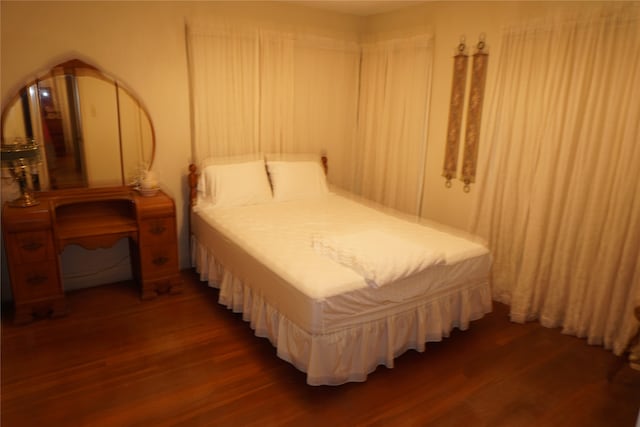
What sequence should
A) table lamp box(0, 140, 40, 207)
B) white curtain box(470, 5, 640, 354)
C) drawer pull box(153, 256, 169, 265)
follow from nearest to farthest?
white curtain box(470, 5, 640, 354) < table lamp box(0, 140, 40, 207) < drawer pull box(153, 256, 169, 265)

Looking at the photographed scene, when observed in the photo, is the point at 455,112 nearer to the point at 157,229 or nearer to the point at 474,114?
the point at 474,114

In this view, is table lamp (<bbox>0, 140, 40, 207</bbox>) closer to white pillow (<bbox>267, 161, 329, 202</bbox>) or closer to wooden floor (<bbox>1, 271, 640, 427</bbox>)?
wooden floor (<bbox>1, 271, 640, 427</bbox>)

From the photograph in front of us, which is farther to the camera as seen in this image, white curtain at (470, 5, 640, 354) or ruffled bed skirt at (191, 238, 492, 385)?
white curtain at (470, 5, 640, 354)

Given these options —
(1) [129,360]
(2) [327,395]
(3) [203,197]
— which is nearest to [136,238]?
(3) [203,197]

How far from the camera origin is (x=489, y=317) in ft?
10.1

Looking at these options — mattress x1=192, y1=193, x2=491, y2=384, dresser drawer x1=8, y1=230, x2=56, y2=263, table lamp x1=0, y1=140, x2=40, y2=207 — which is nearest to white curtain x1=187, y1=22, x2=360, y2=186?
mattress x1=192, y1=193, x2=491, y2=384

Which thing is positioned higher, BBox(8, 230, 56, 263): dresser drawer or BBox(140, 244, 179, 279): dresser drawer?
BBox(8, 230, 56, 263): dresser drawer

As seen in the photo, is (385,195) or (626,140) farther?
(385,195)

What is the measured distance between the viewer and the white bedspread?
2254mm

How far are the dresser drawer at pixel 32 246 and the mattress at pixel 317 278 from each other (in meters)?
1.06

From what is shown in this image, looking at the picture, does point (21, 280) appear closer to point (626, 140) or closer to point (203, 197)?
point (203, 197)

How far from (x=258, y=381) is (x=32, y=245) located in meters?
1.75

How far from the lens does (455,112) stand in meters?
3.49

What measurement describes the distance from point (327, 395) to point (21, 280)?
7.06ft
